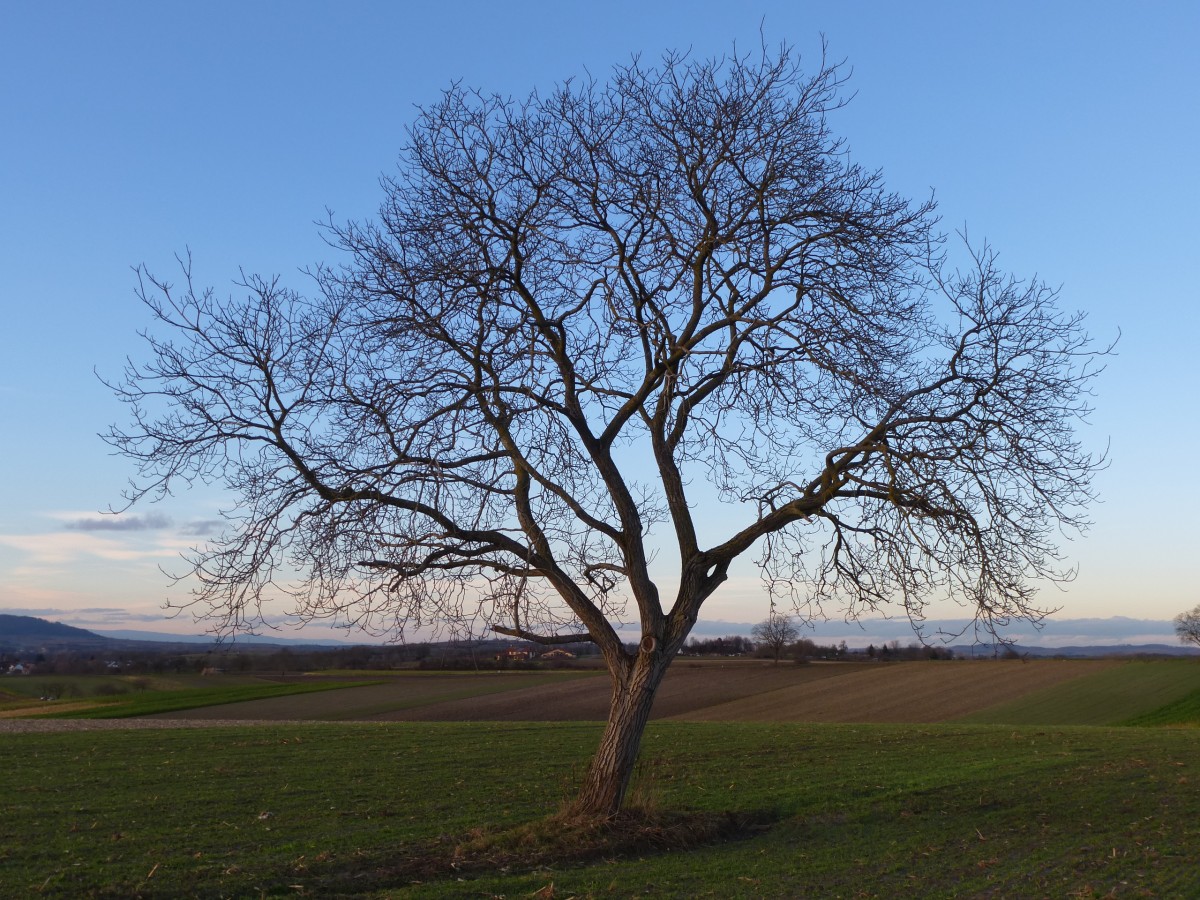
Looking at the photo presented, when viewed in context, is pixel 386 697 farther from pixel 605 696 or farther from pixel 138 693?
pixel 138 693

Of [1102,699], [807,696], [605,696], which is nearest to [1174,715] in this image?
[1102,699]

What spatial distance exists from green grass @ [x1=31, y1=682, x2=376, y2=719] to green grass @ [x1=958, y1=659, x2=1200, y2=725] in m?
37.2

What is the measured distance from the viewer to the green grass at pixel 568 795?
9953 millimetres

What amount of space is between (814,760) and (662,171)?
43.8 ft

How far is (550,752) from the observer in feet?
71.7

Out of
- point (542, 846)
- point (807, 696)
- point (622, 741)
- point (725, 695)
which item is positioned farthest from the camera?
point (725, 695)

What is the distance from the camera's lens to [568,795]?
1327 cm

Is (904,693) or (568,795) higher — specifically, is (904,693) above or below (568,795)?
above

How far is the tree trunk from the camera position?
472 inches

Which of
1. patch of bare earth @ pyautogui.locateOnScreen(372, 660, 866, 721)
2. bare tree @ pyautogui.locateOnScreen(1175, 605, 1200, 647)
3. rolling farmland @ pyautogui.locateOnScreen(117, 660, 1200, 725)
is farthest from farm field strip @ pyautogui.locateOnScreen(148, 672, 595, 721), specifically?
bare tree @ pyautogui.locateOnScreen(1175, 605, 1200, 647)

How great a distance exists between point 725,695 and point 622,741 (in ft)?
151

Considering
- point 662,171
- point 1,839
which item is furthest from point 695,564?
point 1,839

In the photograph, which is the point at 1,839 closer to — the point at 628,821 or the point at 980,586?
the point at 628,821

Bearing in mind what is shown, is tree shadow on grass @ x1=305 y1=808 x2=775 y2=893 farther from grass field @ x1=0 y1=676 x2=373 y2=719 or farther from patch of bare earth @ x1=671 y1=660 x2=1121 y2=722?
grass field @ x1=0 y1=676 x2=373 y2=719
